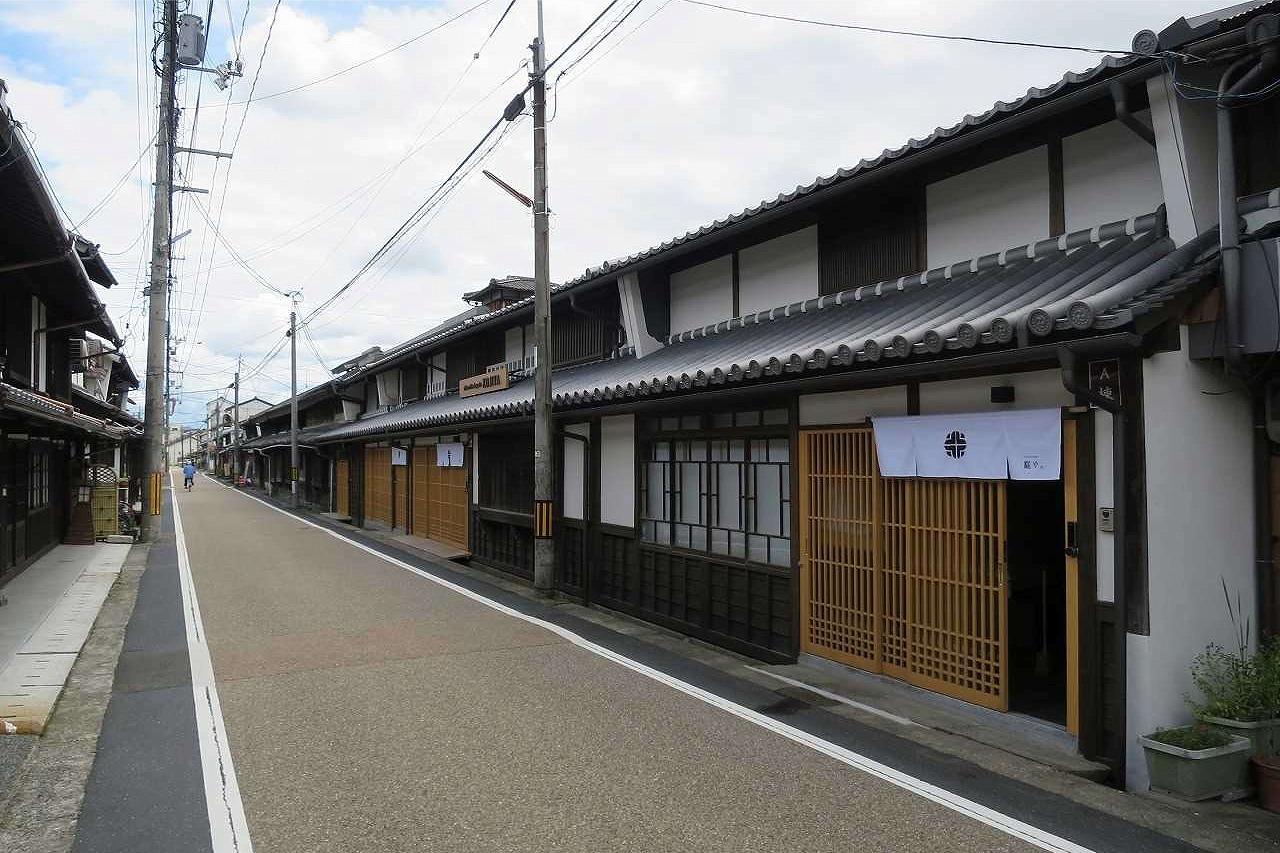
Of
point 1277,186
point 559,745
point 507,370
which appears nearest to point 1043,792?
point 559,745

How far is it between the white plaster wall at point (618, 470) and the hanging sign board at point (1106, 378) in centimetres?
669

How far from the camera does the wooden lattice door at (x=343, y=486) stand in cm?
3089

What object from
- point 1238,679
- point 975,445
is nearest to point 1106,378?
point 975,445

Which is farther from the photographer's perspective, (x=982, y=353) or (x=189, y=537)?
(x=189, y=537)

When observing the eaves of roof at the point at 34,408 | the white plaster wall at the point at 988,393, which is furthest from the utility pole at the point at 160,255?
the white plaster wall at the point at 988,393

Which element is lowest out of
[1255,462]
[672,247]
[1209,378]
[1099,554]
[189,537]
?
[189,537]

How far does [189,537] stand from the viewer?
875 inches

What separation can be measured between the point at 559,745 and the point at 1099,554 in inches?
168

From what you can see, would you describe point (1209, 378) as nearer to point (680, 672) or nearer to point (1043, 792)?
point (1043, 792)

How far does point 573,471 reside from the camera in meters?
13.2

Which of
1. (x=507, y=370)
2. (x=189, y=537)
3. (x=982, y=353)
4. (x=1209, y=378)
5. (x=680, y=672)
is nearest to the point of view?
(x=1209, y=378)

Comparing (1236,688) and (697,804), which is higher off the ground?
(1236,688)

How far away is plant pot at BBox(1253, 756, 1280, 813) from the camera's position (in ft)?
15.8

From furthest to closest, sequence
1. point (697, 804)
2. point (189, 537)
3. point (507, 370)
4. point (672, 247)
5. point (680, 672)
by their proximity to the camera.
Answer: point (189, 537) → point (507, 370) → point (672, 247) → point (680, 672) → point (697, 804)
